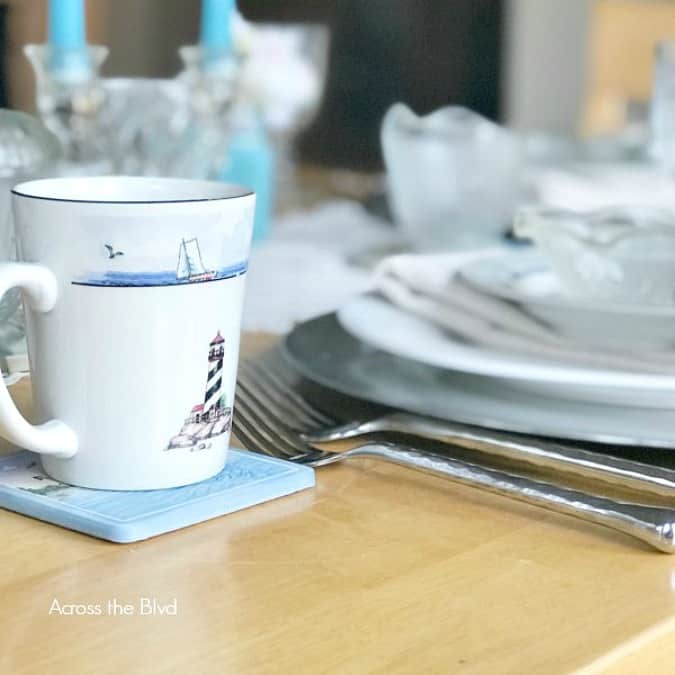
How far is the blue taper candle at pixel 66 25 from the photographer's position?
77 cm

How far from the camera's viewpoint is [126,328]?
444 mm

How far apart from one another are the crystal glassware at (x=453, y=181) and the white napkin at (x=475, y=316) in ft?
1.12

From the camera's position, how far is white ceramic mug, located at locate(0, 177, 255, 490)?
0.44 m

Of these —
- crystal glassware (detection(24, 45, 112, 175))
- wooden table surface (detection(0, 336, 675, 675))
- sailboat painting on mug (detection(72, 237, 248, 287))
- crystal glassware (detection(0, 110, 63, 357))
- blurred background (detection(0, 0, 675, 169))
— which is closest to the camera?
wooden table surface (detection(0, 336, 675, 675))

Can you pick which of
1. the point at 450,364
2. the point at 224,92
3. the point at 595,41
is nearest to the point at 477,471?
the point at 450,364

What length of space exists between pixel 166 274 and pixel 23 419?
74 millimetres

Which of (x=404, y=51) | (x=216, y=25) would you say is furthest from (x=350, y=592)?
(x=404, y=51)

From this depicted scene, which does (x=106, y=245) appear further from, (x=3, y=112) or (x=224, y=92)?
(x=224, y=92)

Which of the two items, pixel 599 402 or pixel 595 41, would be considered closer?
pixel 599 402

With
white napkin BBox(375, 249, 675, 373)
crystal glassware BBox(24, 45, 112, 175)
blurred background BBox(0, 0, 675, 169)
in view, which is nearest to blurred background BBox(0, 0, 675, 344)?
crystal glassware BBox(24, 45, 112, 175)

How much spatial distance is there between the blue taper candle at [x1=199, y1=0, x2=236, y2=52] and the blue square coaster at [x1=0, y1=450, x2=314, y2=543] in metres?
0.51

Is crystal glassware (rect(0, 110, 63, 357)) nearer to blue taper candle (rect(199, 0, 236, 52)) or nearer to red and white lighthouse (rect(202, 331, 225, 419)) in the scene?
red and white lighthouse (rect(202, 331, 225, 419))

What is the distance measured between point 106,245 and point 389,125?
15.7 inches

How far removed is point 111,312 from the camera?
0.44 meters
